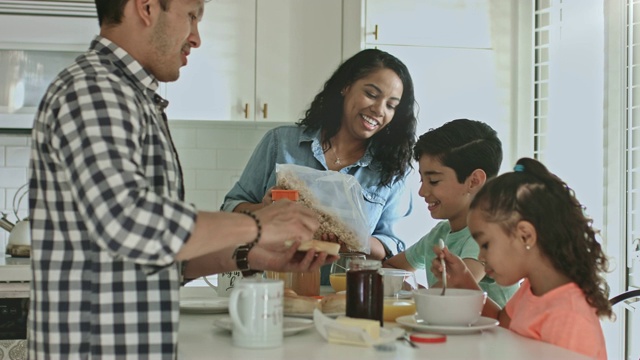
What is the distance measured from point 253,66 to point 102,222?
2.94m

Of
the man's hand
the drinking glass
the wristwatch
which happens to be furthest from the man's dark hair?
the drinking glass

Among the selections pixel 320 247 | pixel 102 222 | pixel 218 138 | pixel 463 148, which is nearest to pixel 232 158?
pixel 218 138

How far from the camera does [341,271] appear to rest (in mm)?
2416

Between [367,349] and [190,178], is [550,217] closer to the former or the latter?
[367,349]

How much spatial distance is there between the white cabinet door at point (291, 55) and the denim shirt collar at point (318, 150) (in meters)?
1.08

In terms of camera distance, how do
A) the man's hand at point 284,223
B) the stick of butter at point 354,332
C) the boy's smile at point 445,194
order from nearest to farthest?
1. the man's hand at point 284,223
2. the stick of butter at point 354,332
3. the boy's smile at point 445,194

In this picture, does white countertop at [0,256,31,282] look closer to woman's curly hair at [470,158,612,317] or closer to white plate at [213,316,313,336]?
white plate at [213,316,313,336]

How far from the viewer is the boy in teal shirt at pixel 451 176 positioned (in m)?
2.69

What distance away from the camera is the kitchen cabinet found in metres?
4.21

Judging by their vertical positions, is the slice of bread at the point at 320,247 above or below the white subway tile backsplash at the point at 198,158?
below

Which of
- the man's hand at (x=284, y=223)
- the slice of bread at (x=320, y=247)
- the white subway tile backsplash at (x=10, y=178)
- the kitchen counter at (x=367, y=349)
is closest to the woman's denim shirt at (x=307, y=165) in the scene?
the slice of bread at (x=320, y=247)

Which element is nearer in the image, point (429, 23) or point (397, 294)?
point (397, 294)

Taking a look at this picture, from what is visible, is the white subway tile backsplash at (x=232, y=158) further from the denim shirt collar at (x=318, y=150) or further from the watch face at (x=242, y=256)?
the watch face at (x=242, y=256)

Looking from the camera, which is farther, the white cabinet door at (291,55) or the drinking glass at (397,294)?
the white cabinet door at (291,55)
